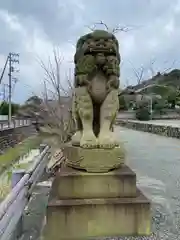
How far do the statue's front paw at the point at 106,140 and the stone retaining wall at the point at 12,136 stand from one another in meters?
17.3

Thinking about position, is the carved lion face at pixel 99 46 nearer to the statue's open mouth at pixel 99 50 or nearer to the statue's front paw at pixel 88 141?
the statue's open mouth at pixel 99 50

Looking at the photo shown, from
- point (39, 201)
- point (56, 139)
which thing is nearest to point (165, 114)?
point (56, 139)

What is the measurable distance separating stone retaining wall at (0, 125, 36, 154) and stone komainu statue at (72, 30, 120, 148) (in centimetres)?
1720

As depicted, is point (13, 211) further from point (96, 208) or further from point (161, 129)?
point (161, 129)

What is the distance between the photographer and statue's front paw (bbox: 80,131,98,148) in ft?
10.0

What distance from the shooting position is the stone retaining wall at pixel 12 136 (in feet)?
67.1

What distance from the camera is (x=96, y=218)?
9.08 ft

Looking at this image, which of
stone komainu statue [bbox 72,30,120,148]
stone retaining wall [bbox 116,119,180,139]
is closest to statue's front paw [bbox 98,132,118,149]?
stone komainu statue [bbox 72,30,120,148]

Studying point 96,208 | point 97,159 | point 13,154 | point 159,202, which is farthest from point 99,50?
point 13,154

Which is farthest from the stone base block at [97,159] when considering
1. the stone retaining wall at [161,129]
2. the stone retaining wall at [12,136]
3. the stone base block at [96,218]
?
the stone retaining wall at [12,136]

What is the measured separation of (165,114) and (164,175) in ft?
120

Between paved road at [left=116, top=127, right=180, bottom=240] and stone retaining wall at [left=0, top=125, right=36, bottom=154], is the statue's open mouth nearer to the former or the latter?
paved road at [left=116, top=127, right=180, bottom=240]

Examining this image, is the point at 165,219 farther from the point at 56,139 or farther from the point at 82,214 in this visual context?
the point at 56,139

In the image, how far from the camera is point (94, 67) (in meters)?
3.15
